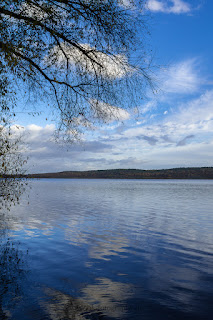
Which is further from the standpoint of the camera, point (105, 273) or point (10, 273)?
point (105, 273)

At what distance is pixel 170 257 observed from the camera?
12977mm

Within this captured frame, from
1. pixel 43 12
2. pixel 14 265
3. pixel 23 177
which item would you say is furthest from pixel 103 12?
pixel 14 265

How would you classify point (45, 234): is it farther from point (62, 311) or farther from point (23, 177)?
point (62, 311)

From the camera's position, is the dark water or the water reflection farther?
the water reflection

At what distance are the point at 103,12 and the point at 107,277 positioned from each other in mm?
10681

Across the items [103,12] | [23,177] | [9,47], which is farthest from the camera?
[23,177]

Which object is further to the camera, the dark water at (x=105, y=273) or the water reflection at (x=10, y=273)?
the water reflection at (x=10, y=273)

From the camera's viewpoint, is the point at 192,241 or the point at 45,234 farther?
the point at 45,234

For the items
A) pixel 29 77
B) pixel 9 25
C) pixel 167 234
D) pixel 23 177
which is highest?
pixel 9 25

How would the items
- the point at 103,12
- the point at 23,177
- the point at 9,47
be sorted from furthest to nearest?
the point at 23,177 → the point at 103,12 → the point at 9,47

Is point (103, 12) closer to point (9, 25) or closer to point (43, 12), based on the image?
point (43, 12)

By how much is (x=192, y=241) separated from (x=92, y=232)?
22.4 feet

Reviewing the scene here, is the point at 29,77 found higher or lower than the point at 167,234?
higher

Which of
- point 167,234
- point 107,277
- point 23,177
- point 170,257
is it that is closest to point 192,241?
point 167,234
